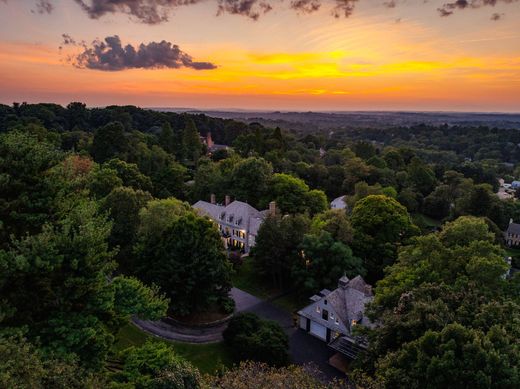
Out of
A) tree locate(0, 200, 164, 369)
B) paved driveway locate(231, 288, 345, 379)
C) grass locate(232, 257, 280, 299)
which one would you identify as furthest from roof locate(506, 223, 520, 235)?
tree locate(0, 200, 164, 369)

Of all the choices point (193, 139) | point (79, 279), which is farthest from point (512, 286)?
point (193, 139)

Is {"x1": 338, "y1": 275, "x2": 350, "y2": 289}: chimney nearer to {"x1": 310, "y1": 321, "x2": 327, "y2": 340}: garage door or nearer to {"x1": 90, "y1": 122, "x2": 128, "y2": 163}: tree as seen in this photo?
{"x1": 310, "y1": 321, "x2": 327, "y2": 340}: garage door

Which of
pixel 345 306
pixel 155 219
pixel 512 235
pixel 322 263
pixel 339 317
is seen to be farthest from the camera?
pixel 512 235

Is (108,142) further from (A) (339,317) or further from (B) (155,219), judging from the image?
(A) (339,317)

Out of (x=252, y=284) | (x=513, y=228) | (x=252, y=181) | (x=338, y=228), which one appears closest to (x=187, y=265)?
(x=252, y=284)

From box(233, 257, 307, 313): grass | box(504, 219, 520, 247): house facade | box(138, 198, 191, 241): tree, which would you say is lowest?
box(504, 219, 520, 247): house facade

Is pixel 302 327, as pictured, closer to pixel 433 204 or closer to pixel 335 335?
pixel 335 335
